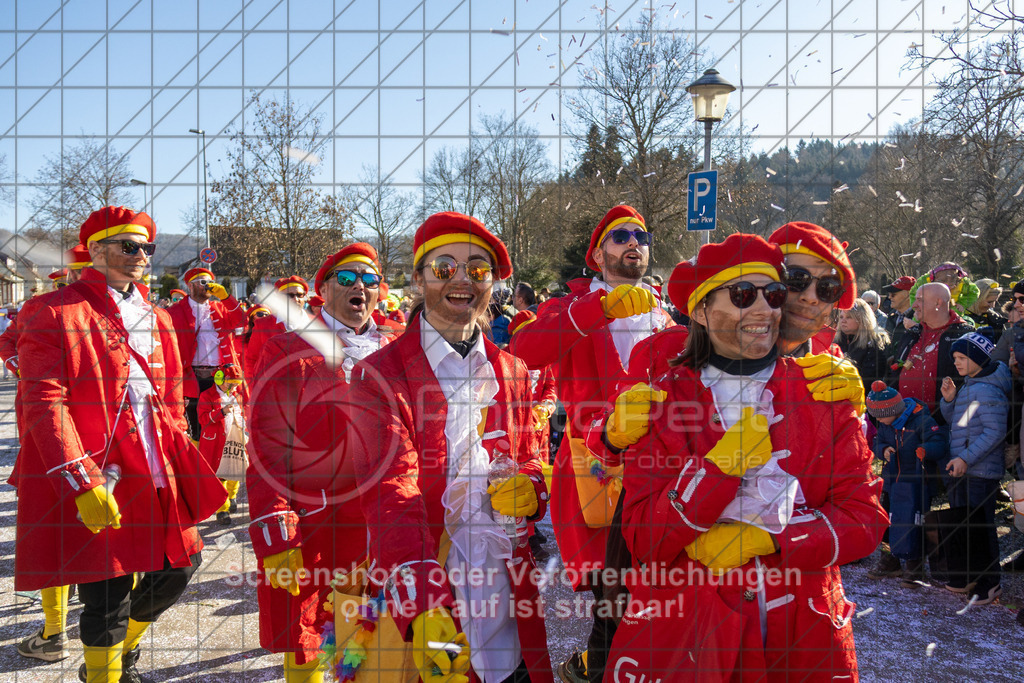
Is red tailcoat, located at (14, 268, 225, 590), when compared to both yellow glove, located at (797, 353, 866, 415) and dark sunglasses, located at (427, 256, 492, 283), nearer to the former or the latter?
dark sunglasses, located at (427, 256, 492, 283)

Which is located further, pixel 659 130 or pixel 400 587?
pixel 659 130

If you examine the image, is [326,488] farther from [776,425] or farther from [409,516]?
[776,425]

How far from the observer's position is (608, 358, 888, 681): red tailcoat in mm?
1688

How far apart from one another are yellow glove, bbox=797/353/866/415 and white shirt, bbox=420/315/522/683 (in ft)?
2.85

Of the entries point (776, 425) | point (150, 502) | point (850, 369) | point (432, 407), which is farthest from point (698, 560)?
point (150, 502)

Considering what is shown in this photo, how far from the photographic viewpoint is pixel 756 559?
5.75 feet

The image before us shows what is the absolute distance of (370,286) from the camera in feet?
10.2

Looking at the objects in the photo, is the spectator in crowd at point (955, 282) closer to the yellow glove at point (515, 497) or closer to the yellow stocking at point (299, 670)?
the yellow glove at point (515, 497)

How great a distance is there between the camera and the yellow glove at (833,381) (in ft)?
5.77

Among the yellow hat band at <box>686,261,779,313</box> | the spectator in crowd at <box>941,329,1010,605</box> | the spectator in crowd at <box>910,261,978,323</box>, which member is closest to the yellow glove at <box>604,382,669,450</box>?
the yellow hat band at <box>686,261,779,313</box>

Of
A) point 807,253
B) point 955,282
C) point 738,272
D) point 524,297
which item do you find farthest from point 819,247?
point 524,297

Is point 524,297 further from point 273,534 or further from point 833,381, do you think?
point 833,381

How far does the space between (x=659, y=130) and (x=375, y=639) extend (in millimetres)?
Result: 4158

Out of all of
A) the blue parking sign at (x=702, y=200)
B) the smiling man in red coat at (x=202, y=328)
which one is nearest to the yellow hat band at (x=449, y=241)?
the blue parking sign at (x=702, y=200)
